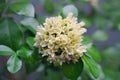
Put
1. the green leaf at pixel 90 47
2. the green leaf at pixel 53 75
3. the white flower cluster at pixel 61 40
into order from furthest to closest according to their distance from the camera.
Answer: the green leaf at pixel 53 75, the green leaf at pixel 90 47, the white flower cluster at pixel 61 40

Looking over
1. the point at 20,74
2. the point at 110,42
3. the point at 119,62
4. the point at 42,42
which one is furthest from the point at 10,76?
the point at 110,42

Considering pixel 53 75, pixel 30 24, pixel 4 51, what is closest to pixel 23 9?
pixel 30 24

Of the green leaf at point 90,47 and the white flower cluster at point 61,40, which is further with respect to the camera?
the green leaf at point 90,47

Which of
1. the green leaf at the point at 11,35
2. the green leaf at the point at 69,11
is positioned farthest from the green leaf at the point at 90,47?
the green leaf at the point at 11,35

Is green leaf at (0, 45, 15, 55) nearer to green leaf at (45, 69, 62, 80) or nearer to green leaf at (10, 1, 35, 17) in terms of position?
green leaf at (10, 1, 35, 17)

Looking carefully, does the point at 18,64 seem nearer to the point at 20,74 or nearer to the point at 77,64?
the point at 77,64

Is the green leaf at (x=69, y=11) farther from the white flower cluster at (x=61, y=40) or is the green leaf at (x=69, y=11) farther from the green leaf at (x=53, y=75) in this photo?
the green leaf at (x=53, y=75)

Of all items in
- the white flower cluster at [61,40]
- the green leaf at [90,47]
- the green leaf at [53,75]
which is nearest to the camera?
the white flower cluster at [61,40]
